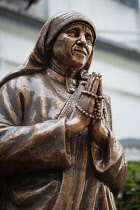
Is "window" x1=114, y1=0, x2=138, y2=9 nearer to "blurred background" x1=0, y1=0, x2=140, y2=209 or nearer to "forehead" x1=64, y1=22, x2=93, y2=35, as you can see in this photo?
"blurred background" x1=0, y1=0, x2=140, y2=209

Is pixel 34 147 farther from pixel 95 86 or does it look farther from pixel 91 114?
pixel 95 86

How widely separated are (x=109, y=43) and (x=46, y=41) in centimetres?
722

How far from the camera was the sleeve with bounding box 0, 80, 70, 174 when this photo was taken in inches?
97.6

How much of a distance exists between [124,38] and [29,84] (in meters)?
8.08

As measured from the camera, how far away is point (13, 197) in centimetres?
254

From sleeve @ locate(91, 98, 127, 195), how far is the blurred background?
18.8ft

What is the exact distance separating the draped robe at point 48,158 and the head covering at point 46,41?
82 mm

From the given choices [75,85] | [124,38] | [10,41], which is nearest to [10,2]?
[10,41]

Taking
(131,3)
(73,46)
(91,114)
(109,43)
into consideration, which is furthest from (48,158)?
(131,3)

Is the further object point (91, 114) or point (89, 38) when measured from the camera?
point (89, 38)

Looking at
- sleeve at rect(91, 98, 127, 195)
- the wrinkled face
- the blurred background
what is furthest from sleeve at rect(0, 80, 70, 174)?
the blurred background

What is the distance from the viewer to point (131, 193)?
18.7 ft

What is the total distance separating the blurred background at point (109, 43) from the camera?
28.8 feet

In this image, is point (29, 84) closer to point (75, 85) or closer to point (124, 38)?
point (75, 85)
